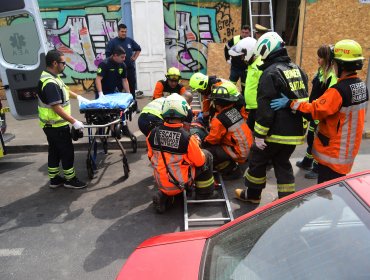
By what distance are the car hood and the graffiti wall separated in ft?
26.4

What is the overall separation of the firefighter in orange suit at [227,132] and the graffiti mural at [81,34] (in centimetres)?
589

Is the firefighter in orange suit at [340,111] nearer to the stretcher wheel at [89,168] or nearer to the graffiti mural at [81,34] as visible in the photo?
the stretcher wheel at [89,168]

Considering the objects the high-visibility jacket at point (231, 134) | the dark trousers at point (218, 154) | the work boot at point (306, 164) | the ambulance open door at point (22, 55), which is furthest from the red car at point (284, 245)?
the ambulance open door at point (22, 55)

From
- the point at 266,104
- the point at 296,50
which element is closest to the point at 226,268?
the point at 266,104

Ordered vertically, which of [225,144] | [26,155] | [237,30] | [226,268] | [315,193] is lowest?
[26,155]

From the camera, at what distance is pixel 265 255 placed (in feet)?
5.82

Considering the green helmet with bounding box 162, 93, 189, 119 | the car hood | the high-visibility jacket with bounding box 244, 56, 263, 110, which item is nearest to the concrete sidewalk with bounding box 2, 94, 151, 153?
the high-visibility jacket with bounding box 244, 56, 263, 110

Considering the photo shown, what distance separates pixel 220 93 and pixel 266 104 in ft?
3.56

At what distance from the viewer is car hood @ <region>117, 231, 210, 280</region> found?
1802 mm

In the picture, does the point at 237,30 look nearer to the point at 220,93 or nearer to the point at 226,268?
the point at 220,93

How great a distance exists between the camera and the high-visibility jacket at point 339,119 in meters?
3.23

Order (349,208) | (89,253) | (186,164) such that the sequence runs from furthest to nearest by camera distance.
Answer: (186,164), (89,253), (349,208)

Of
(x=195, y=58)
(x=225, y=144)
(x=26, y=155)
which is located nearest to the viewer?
(x=225, y=144)

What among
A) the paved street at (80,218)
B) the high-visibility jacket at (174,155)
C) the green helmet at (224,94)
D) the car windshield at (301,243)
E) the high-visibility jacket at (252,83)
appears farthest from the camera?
the high-visibility jacket at (252,83)
